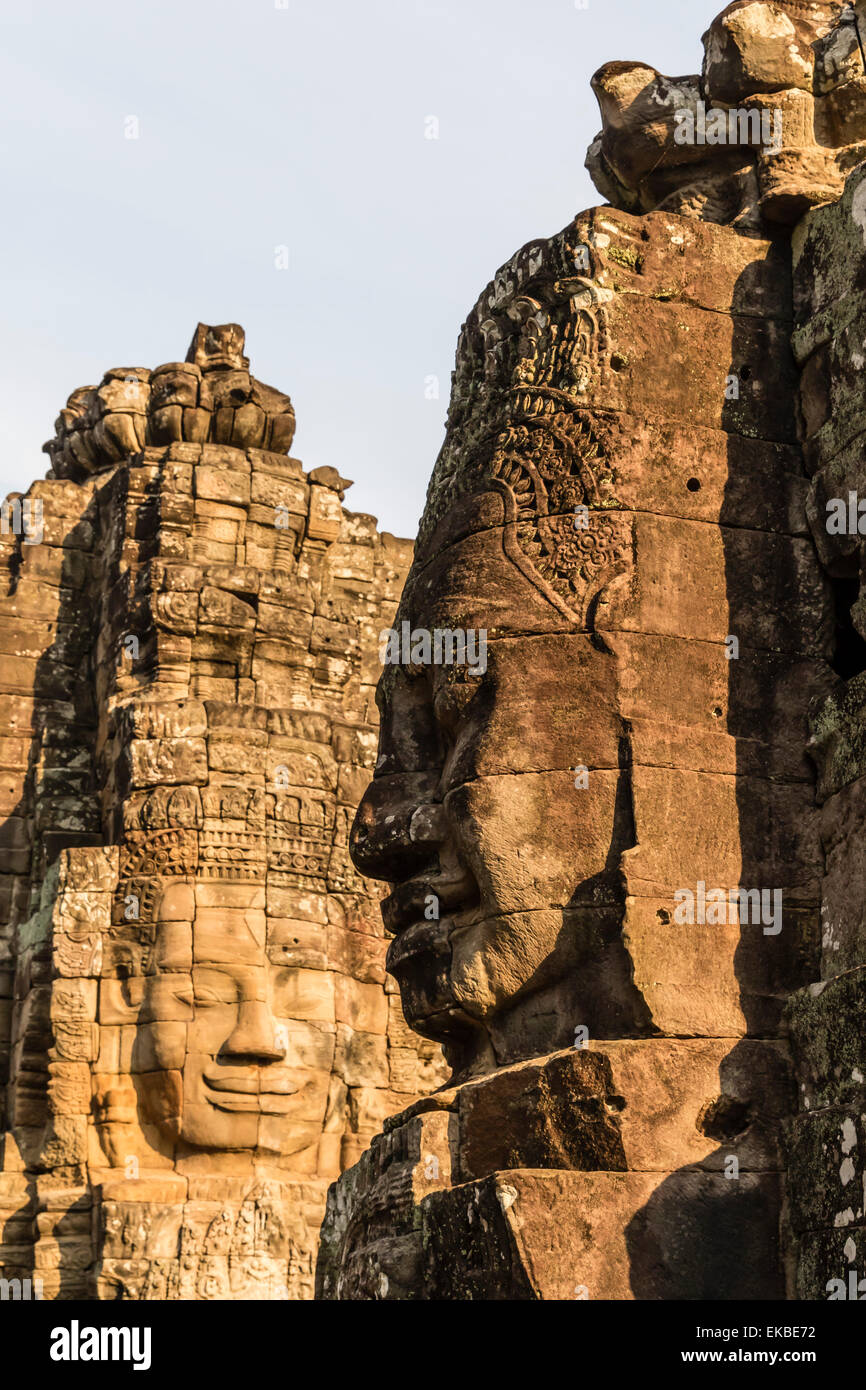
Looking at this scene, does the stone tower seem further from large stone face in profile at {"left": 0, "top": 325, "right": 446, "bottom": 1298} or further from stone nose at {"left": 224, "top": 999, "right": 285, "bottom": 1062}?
large stone face in profile at {"left": 0, "top": 325, "right": 446, "bottom": 1298}

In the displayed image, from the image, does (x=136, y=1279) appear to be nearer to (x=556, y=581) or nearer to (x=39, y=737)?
(x=39, y=737)

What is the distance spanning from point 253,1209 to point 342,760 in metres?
3.85

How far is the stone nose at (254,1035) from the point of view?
16156mm

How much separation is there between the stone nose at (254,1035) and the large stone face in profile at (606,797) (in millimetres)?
7050

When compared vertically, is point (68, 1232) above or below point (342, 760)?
below

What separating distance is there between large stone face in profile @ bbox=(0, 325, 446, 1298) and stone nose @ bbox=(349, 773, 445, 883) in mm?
7626

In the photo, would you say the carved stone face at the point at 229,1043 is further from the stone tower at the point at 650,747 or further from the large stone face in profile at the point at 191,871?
the stone tower at the point at 650,747

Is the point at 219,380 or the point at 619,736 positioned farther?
the point at 219,380

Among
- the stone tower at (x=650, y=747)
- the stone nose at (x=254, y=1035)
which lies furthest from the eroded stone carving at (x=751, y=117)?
the stone nose at (x=254, y=1035)

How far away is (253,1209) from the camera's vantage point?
630 inches

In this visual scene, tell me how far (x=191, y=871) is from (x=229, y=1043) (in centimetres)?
142

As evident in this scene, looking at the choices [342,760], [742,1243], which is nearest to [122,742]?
[342,760]

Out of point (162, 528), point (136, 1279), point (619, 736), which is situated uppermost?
point (162, 528)

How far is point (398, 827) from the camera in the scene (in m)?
8.66
